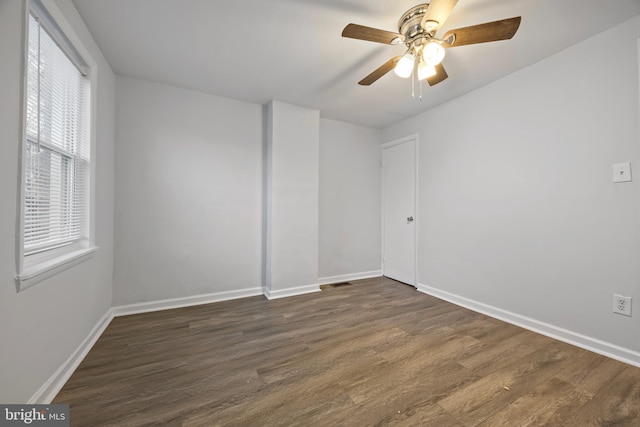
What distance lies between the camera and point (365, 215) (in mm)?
3924

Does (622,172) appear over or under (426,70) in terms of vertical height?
under

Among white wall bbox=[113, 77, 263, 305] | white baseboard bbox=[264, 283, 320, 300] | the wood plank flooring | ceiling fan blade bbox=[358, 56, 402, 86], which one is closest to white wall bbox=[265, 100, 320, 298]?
white baseboard bbox=[264, 283, 320, 300]

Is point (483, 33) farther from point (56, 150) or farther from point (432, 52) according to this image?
point (56, 150)

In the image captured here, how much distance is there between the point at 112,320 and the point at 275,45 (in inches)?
120

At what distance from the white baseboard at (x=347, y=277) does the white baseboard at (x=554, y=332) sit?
1.18 m

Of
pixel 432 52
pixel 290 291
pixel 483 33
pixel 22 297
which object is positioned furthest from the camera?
pixel 290 291

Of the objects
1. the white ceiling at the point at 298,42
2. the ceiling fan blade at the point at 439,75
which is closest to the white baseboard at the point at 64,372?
the white ceiling at the point at 298,42

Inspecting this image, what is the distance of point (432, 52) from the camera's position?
61.4 inches

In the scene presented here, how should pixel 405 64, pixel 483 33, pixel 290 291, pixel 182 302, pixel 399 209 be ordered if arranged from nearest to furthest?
1. pixel 483 33
2. pixel 405 64
3. pixel 182 302
4. pixel 290 291
5. pixel 399 209

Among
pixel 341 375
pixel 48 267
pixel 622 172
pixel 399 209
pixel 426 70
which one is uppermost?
pixel 426 70

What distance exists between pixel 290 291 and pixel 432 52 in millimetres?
2839

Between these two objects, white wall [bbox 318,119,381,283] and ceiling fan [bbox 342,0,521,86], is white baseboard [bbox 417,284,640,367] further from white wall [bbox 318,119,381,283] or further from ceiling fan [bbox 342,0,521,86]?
ceiling fan [bbox 342,0,521,86]

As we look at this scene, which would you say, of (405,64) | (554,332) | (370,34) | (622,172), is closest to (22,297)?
(370,34)

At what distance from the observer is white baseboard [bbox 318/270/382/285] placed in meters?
3.57
